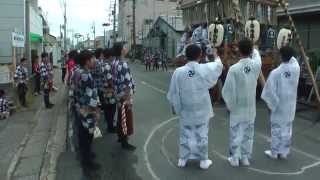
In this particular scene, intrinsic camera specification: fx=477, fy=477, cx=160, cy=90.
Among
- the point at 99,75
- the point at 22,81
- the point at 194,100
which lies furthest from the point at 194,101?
the point at 22,81

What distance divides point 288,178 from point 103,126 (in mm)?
5399

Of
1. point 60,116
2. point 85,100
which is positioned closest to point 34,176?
point 85,100

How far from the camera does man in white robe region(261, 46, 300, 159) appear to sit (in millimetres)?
8141

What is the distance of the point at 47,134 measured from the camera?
11.4 m

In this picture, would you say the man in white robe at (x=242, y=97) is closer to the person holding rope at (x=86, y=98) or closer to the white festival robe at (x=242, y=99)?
the white festival robe at (x=242, y=99)

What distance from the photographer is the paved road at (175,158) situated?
7305 millimetres

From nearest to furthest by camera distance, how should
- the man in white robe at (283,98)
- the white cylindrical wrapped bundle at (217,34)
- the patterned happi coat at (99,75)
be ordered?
the man in white robe at (283,98)
the patterned happi coat at (99,75)
the white cylindrical wrapped bundle at (217,34)

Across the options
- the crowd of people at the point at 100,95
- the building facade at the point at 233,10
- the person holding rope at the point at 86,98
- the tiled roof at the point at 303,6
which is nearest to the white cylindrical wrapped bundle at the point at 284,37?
the building facade at the point at 233,10

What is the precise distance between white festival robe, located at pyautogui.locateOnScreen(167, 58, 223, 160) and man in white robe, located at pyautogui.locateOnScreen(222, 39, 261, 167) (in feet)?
1.13

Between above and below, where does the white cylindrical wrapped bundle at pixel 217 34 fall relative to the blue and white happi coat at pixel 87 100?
above

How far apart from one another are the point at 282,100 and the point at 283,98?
0.13 feet

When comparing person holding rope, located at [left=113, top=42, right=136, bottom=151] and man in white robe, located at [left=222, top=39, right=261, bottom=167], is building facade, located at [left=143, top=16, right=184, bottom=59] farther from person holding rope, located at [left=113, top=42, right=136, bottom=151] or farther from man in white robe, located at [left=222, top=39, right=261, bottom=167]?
man in white robe, located at [left=222, top=39, right=261, bottom=167]

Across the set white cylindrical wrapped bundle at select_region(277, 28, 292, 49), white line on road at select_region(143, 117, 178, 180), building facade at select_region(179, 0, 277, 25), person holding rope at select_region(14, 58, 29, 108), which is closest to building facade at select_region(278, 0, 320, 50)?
building facade at select_region(179, 0, 277, 25)

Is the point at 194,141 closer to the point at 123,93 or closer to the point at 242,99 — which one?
the point at 242,99
